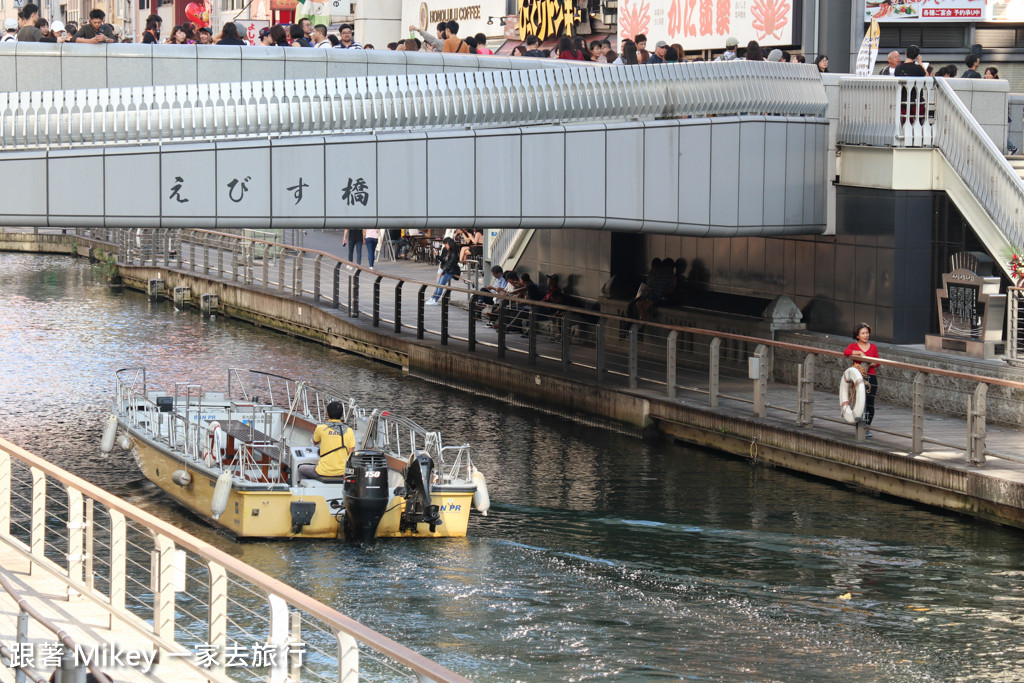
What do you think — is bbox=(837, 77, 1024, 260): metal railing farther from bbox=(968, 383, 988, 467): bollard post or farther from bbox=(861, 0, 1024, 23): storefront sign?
bbox=(861, 0, 1024, 23): storefront sign

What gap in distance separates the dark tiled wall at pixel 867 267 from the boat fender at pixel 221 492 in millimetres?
10937

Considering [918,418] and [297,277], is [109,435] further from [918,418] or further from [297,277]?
[297,277]

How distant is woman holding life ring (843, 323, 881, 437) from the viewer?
1939cm

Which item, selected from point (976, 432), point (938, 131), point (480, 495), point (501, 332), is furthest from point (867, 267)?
point (480, 495)

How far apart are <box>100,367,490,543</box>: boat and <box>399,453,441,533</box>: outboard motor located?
11 mm

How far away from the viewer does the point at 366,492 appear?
16484 millimetres

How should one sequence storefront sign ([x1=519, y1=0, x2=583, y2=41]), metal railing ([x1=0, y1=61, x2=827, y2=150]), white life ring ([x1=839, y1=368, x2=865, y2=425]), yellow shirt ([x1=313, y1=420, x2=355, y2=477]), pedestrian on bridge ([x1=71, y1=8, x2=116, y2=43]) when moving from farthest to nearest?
storefront sign ([x1=519, y1=0, x2=583, y2=41]) < pedestrian on bridge ([x1=71, y1=8, x2=116, y2=43]) < white life ring ([x1=839, y1=368, x2=865, y2=425]) < metal railing ([x1=0, y1=61, x2=827, y2=150]) < yellow shirt ([x1=313, y1=420, x2=355, y2=477])

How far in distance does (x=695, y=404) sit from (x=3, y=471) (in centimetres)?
1400

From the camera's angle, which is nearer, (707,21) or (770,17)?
(770,17)

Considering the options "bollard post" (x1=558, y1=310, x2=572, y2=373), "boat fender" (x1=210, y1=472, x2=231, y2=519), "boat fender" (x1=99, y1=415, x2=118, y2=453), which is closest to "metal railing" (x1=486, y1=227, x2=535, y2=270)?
"bollard post" (x1=558, y1=310, x2=572, y2=373)

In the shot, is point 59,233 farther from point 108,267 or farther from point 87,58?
point 87,58

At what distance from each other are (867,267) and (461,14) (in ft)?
87.9

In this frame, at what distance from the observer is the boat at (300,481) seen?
1680 cm

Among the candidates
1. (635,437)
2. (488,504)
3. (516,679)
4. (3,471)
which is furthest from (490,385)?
(3,471)
